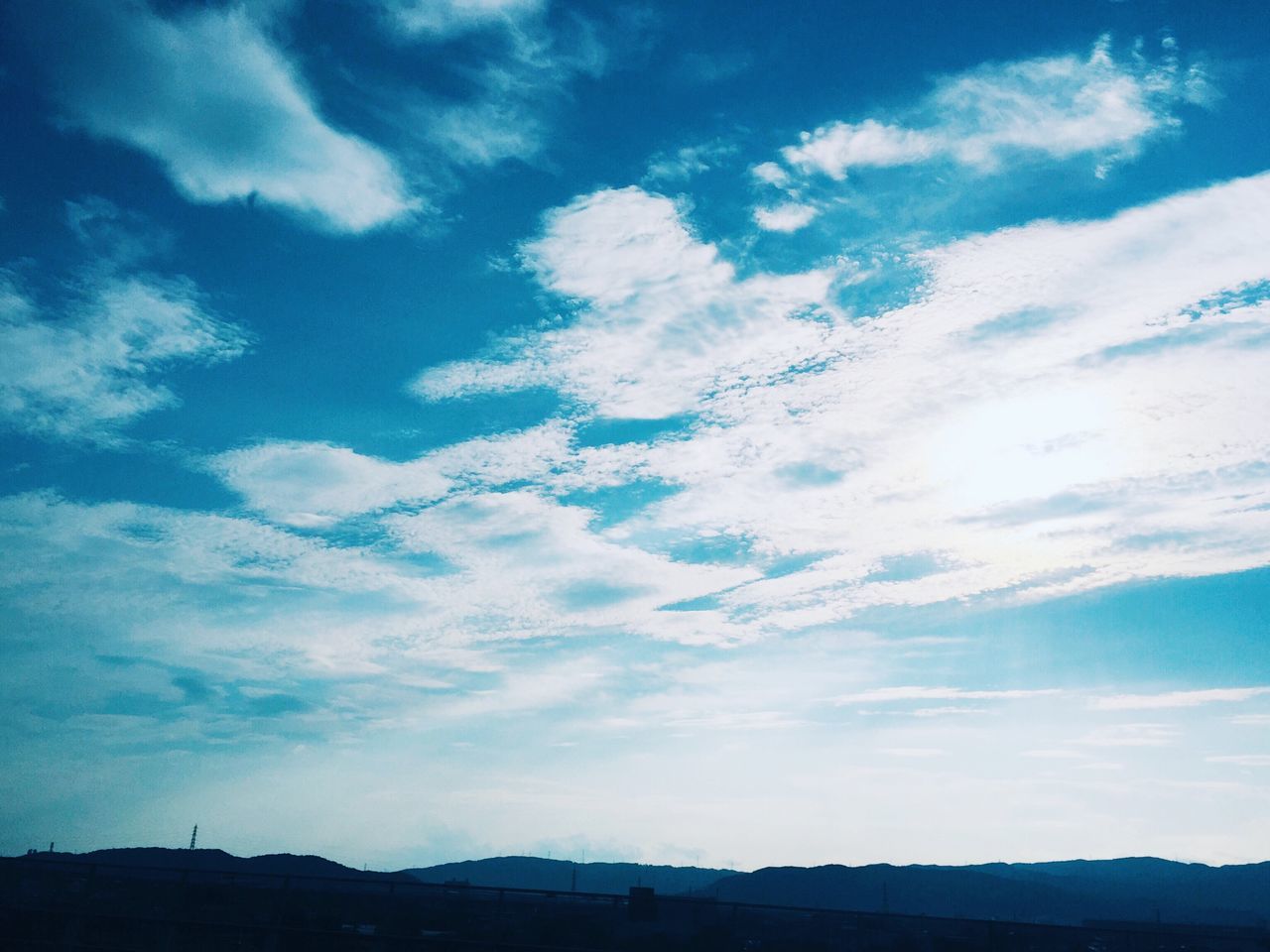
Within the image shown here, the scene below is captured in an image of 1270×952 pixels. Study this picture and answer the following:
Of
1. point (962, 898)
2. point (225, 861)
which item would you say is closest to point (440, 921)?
point (225, 861)

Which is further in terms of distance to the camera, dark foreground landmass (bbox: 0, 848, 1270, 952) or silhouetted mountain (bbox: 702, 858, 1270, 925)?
silhouetted mountain (bbox: 702, 858, 1270, 925)

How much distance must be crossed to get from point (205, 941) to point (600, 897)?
9.50m

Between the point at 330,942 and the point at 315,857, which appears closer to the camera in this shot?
the point at 330,942

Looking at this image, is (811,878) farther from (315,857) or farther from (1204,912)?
(315,857)

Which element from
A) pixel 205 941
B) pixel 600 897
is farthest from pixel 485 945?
pixel 205 941

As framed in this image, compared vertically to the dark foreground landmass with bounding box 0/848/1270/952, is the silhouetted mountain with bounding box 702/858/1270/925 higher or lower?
lower

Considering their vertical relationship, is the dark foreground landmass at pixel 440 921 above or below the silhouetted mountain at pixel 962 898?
above

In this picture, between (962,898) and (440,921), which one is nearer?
(440,921)

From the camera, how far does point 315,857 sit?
15400cm

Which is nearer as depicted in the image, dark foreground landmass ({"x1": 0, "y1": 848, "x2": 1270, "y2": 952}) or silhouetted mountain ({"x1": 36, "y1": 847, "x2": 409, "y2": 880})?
dark foreground landmass ({"x1": 0, "y1": 848, "x2": 1270, "y2": 952})

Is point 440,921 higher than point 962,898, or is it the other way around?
point 440,921

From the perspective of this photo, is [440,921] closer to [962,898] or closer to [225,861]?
[225,861]

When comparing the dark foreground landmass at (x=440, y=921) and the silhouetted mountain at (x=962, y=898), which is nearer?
the dark foreground landmass at (x=440, y=921)

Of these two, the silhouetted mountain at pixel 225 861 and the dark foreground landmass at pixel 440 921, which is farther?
the silhouetted mountain at pixel 225 861
